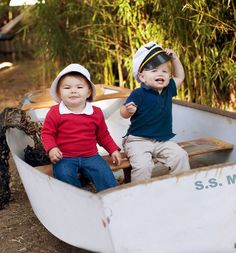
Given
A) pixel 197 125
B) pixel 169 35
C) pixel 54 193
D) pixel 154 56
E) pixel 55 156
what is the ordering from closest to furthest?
pixel 54 193
pixel 55 156
pixel 154 56
pixel 197 125
pixel 169 35

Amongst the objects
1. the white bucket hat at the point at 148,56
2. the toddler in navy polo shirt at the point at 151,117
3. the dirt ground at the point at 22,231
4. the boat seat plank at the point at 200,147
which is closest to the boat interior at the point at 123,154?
the boat seat plank at the point at 200,147

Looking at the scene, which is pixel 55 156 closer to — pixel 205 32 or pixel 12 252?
pixel 12 252

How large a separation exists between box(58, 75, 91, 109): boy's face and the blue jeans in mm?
289

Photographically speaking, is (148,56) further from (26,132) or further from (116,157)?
(26,132)

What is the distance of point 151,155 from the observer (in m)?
3.02

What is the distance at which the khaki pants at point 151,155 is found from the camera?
292 centimetres

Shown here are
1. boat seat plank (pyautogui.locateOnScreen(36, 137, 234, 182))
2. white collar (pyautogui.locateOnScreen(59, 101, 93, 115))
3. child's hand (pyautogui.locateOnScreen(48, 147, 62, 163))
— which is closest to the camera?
child's hand (pyautogui.locateOnScreen(48, 147, 62, 163))

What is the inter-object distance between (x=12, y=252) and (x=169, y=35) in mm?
2239

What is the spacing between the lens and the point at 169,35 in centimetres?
442

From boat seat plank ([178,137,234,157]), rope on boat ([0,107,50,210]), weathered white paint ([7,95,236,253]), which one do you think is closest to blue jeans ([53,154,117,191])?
weathered white paint ([7,95,236,253])

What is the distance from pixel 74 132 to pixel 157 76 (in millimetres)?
529

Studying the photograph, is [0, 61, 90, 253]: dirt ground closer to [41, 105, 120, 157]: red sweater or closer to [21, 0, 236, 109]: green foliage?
[41, 105, 120, 157]: red sweater

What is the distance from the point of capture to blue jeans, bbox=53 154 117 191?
277 cm

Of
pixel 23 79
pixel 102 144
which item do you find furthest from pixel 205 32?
pixel 23 79
